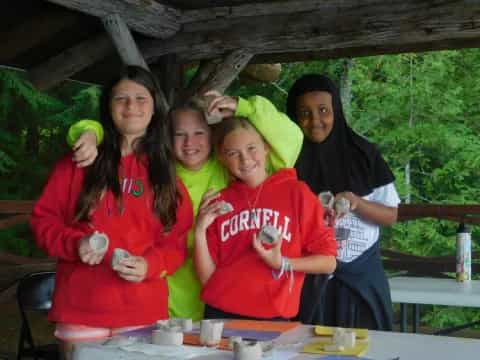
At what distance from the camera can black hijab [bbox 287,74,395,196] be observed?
109 inches

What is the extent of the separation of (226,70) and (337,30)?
0.83 meters

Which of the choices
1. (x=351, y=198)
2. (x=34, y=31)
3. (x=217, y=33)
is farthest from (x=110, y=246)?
(x=34, y=31)

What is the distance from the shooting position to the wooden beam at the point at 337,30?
4.64 m

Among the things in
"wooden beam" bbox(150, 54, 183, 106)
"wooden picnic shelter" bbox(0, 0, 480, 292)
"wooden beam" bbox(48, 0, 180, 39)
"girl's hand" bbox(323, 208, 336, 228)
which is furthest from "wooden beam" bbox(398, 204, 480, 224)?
"girl's hand" bbox(323, 208, 336, 228)

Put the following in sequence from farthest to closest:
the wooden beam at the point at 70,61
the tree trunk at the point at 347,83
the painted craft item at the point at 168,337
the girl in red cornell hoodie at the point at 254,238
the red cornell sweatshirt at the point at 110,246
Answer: the tree trunk at the point at 347,83
the wooden beam at the point at 70,61
the red cornell sweatshirt at the point at 110,246
the girl in red cornell hoodie at the point at 254,238
the painted craft item at the point at 168,337

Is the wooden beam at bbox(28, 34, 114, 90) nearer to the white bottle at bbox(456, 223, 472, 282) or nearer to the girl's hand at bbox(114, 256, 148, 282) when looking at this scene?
the white bottle at bbox(456, 223, 472, 282)

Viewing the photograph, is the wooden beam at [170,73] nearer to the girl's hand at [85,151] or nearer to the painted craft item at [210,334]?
the girl's hand at [85,151]

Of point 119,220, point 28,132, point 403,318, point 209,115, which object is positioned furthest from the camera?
point 28,132

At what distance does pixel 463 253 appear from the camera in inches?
164

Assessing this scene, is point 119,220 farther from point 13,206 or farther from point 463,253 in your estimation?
point 13,206

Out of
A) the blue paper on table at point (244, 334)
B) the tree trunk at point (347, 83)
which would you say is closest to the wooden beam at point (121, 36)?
the blue paper on table at point (244, 334)

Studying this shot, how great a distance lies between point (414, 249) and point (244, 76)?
6347 millimetres

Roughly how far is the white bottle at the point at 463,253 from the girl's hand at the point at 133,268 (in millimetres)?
2350

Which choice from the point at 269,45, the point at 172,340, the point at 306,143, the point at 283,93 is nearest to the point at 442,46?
the point at 269,45
